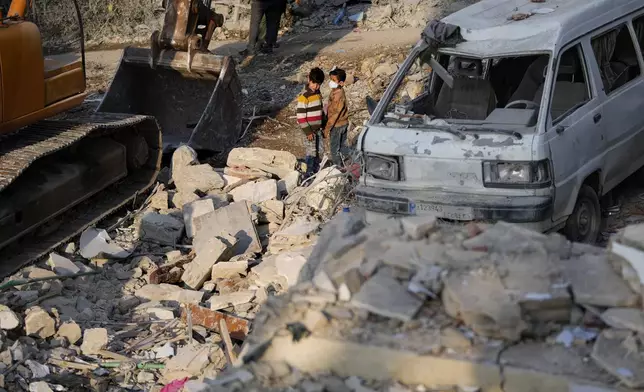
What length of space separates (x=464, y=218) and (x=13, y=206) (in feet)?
13.9

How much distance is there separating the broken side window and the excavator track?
14.8 feet

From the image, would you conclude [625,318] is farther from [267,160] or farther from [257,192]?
[267,160]

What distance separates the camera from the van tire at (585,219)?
7371 mm

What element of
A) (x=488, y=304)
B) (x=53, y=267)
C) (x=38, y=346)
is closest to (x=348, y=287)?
(x=488, y=304)

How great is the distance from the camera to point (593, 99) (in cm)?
750

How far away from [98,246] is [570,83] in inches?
180

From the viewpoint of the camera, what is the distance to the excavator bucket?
36.4 ft

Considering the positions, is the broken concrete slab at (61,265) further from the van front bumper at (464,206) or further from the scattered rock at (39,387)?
the van front bumper at (464,206)

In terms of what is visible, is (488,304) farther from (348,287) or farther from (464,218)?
(464,218)

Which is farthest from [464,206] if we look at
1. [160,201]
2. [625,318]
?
[160,201]

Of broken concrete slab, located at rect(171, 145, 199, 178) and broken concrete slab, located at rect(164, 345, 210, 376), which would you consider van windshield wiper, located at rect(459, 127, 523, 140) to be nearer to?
broken concrete slab, located at rect(164, 345, 210, 376)

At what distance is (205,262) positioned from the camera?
8.09 metres

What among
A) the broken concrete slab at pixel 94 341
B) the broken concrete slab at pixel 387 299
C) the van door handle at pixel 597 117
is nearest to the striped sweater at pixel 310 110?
the van door handle at pixel 597 117

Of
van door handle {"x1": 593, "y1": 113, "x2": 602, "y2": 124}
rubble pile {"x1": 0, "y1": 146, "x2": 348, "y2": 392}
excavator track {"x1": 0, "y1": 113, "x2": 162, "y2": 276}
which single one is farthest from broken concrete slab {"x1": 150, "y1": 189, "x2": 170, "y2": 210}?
van door handle {"x1": 593, "y1": 113, "x2": 602, "y2": 124}
